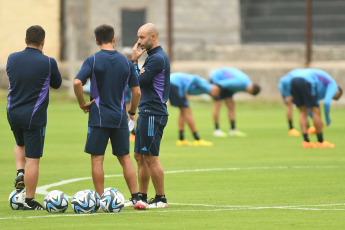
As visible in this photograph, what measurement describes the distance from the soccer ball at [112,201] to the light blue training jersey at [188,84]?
11380mm

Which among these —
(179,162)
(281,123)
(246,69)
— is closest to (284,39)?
(246,69)

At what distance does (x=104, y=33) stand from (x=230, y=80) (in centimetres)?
1408

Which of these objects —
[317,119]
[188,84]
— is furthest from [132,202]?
[188,84]

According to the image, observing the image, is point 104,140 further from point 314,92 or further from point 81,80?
point 314,92

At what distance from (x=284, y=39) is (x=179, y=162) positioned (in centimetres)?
2690

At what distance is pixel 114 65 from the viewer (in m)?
11.2

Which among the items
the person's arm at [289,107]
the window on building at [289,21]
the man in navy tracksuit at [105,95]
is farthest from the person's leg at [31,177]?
the window on building at [289,21]

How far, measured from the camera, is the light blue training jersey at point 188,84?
73.8ft

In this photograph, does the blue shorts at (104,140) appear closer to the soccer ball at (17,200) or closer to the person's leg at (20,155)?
the soccer ball at (17,200)

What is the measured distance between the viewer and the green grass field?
10.4 metres

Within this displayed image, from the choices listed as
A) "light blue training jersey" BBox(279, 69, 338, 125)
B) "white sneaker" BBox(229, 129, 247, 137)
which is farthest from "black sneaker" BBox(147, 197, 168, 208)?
"white sneaker" BBox(229, 129, 247, 137)

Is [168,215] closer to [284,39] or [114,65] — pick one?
[114,65]

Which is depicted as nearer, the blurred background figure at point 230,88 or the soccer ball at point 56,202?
the soccer ball at point 56,202

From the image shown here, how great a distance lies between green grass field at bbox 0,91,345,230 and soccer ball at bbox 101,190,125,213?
11 cm
